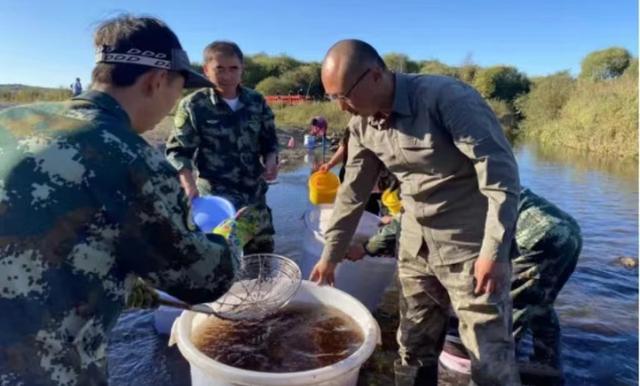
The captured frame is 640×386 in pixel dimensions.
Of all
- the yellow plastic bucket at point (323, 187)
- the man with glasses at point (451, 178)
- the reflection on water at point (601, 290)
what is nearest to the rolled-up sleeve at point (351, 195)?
the man with glasses at point (451, 178)

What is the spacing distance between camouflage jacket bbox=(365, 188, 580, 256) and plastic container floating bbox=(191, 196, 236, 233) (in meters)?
1.03

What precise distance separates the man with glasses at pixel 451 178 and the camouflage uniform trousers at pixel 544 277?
77 centimetres

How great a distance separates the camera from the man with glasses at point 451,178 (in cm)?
208

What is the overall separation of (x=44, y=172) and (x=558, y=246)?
2.77 meters

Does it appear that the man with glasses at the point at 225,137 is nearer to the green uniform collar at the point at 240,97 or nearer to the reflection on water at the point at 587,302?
the green uniform collar at the point at 240,97

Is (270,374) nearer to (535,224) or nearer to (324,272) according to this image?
(324,272)

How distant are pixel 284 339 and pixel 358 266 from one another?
113 centimetres

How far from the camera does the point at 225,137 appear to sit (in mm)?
3674

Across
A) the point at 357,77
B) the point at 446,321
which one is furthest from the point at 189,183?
the point at 446,321

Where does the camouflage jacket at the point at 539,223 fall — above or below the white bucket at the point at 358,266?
above

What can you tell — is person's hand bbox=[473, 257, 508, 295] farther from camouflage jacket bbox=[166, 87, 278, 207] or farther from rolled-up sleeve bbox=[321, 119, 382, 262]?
camouflage jacket bbox=[166, 87, 278, 207]

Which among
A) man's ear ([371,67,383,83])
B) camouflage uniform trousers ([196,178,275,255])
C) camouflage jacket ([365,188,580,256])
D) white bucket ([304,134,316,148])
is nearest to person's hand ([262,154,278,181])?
camouflage uniform trousers ([196,178,275,255])

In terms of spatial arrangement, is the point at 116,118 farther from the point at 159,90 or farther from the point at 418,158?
the point at 418,158

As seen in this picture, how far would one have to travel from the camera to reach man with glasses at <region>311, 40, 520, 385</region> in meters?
2.08
